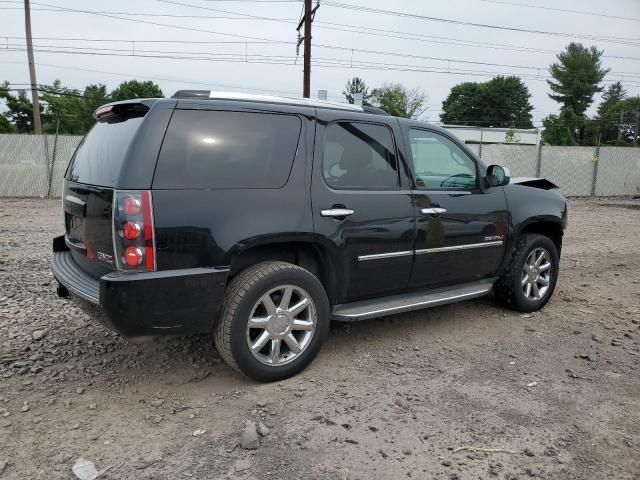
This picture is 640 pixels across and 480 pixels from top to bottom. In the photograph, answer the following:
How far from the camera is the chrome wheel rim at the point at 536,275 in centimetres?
508

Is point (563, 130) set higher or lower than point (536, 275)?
higher

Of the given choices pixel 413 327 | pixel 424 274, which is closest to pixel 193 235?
pixel 424 274

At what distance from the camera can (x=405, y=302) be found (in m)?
4.11

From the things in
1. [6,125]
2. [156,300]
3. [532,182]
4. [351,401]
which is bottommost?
[351,401]

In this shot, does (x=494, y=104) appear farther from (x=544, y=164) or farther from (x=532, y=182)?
(x=532, y=182)

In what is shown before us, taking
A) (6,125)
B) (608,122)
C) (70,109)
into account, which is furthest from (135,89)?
(608,122)

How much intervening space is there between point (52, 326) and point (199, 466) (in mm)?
2402

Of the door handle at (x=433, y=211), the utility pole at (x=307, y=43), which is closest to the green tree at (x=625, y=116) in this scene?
the utility pole at (x=307, y=43)

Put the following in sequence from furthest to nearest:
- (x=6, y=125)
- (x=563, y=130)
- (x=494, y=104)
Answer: (x=494, y=104)
(x=563, y=130)
(x=6, y=125)

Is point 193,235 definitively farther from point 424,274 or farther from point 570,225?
point 570,225

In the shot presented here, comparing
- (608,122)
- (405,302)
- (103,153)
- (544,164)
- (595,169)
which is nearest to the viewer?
(103,153)

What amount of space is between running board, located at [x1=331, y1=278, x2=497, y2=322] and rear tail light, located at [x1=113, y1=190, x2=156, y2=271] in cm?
143

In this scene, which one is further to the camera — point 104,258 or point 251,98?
point 251,98

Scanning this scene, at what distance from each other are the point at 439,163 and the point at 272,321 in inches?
82.4
